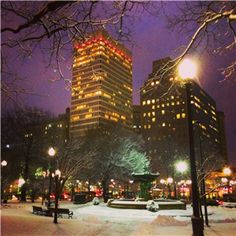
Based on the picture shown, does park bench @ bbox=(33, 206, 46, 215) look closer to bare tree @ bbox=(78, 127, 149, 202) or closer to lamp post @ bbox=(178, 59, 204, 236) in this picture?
lamp post @ bbox=(178, 59, 204, 236)

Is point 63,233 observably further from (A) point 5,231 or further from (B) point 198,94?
(B) point 198,94

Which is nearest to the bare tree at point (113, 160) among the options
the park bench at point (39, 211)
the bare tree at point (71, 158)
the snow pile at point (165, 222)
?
the bare tree at point (71, 158)

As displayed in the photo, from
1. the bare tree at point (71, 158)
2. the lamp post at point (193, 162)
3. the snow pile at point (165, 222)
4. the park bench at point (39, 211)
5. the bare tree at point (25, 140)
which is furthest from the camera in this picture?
the bare tree at point (25, 140)

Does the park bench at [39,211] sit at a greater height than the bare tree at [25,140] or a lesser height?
lesser

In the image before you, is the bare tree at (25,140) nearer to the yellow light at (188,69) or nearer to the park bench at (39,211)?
the park bench at (39,211)

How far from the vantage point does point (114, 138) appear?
50.9m

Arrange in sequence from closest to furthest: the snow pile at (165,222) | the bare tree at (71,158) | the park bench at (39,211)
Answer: the snow pile at (165,222), the park bench at (39,211), the bare tree at (71,158)

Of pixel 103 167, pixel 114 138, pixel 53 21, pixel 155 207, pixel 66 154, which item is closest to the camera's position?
pixel 53 21

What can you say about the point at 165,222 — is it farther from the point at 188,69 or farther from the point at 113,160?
the point at 113,160

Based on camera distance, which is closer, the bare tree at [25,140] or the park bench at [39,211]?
the park bench at [39,211]

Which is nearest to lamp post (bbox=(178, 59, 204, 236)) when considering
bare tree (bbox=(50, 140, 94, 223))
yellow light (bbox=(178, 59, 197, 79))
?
yellow light (bbox=(178, 59, 197, 79))

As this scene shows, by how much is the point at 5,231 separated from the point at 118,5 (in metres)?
10.7

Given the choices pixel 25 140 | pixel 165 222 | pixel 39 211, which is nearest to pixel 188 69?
pixel 165 222

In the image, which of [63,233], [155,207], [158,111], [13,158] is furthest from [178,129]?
[63,233]
